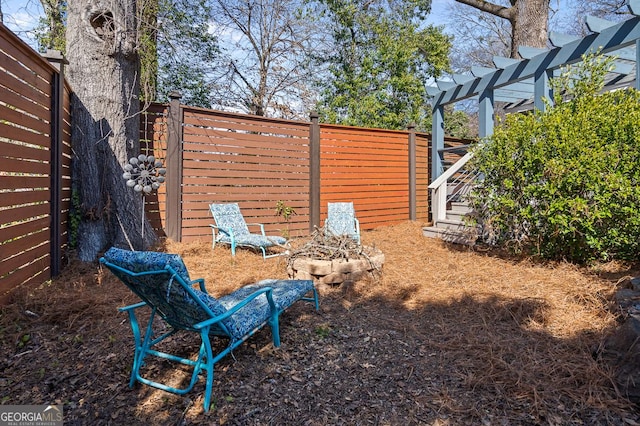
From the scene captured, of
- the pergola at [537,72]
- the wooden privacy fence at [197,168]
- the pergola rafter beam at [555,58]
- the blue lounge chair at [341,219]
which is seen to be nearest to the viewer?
the wooden privacy fence at [197,168]

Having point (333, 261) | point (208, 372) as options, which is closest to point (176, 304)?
point (208, 372)

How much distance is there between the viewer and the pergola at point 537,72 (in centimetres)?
484

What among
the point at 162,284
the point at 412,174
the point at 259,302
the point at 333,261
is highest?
the point at 412,174

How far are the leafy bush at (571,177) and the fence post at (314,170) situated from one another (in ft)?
10.3

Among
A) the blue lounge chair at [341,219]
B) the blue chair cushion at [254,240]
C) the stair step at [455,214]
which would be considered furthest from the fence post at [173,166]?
the stair step at [455,214]

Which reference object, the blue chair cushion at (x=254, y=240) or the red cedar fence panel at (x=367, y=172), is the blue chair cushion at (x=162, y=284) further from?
the red cedar fence panel at (x=367, y=172)

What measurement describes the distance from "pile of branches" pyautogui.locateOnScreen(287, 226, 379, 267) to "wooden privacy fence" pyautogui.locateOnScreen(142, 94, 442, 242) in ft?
7.83

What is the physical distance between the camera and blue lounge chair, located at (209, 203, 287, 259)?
205 inches

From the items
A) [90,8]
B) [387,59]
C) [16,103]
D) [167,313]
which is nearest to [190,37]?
[387,59]

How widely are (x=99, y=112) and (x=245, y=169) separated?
236cm

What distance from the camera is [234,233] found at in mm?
5566

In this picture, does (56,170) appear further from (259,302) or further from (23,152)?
(259,302)

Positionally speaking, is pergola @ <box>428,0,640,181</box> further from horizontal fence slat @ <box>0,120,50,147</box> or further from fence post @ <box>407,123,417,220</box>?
horizontal fence slat @ <box>0,120,50,147</box>

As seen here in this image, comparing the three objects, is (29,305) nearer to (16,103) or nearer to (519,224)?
(16,103)
